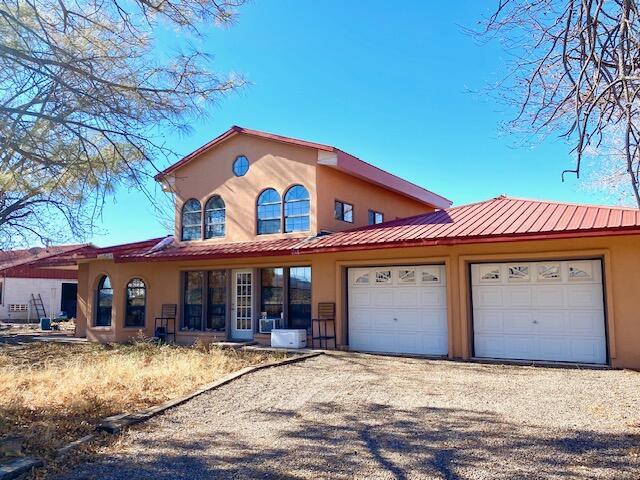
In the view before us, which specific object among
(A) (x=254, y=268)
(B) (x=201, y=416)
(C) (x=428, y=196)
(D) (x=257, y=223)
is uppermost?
(C) (x=428, y=196)

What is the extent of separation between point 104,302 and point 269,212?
7.33 m

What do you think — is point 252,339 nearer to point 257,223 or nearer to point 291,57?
point 257,223

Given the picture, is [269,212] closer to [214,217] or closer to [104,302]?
[214,217]

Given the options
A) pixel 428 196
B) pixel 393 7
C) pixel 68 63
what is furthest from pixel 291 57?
pixel 428 196

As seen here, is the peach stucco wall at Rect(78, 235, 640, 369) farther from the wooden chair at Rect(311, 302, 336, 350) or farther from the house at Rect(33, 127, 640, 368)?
the wooden chair at Rect(311, 302, 336, 350)

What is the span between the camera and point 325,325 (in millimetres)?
14852

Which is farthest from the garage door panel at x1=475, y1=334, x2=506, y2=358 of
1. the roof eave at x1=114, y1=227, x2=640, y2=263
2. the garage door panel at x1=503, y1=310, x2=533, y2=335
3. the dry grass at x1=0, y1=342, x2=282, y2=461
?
the dry grass at x1=0, y1=342, x2=282, y2=461

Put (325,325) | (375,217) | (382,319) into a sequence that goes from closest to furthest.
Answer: (382,319), (325,325), (375,217)

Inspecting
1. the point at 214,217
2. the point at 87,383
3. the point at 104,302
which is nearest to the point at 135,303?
the point at 104,302

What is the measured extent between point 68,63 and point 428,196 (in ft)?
54.0

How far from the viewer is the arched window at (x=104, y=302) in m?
19.2

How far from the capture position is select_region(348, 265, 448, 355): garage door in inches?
530

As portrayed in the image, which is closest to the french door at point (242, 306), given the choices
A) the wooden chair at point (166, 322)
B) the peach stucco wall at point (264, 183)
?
the peach stucco wall at point (264, 183)

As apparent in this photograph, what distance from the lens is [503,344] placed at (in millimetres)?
12547
